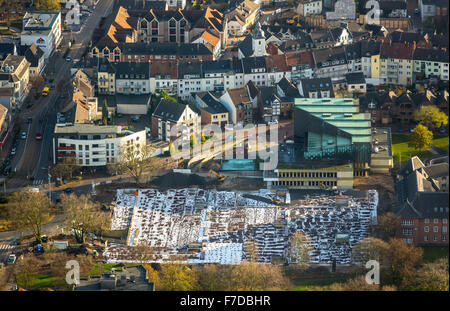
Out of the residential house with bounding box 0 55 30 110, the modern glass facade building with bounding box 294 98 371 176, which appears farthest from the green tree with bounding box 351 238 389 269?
the residential house with bounding box 0 55 30 110

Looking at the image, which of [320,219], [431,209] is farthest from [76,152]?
[431,209]

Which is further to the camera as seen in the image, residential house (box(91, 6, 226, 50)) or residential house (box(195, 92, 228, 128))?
residential house (box(91, 6, 226, 50))

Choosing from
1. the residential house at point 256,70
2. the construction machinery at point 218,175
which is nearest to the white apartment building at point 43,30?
the residential house at point 256,70

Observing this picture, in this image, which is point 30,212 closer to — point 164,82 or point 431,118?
point 164,82

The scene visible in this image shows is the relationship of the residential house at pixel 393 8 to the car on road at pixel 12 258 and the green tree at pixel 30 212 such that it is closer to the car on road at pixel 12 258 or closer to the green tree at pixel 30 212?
the green tree at pixel 30 212

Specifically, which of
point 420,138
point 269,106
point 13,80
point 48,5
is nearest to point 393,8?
point 269,106

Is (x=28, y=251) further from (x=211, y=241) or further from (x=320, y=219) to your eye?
(x=320, y=219)

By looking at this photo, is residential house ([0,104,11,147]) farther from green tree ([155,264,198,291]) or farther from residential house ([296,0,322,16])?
residential house ([296,0,322,16])
